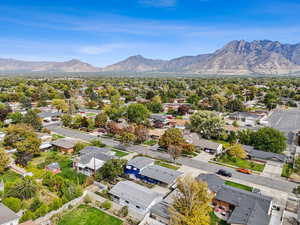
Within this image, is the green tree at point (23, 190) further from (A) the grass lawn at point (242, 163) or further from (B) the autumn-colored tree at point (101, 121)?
(A) the grass lawn at point (242, 163)

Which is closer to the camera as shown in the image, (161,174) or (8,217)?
(8,217)

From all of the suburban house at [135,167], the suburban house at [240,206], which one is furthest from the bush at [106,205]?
the suburban house at [240,206]

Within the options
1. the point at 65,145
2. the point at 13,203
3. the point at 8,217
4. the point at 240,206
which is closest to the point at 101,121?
the point at 65,145

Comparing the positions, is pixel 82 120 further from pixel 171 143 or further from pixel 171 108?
pixel 171 108

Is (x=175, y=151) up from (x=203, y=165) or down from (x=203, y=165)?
up

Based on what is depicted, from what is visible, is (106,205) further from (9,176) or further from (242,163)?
(242,163)


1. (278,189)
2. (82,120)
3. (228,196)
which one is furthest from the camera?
(82,120)

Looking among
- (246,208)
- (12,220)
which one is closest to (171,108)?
(246,208)
